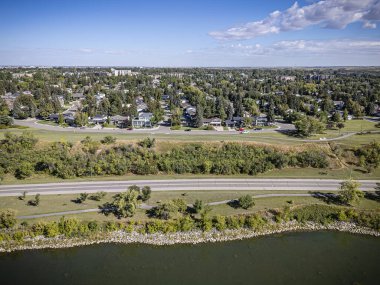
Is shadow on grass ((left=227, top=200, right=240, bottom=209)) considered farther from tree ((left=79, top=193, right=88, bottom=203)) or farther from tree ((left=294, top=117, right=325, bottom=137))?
tree ((left=294, top=117, right=325, bottom=137))

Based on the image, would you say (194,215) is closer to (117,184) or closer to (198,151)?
(117,184)

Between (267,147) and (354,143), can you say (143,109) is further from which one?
(354,143)

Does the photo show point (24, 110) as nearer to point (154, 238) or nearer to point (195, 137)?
point (195, 137)

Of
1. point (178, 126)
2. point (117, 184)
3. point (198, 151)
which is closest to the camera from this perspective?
point (117, 184)

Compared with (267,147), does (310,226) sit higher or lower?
lower

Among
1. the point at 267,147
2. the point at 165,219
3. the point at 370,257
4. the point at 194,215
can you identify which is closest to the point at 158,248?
the point at 165,219

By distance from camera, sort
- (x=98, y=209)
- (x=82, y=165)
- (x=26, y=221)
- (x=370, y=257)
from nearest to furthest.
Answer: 1. (x=370, y=257)
2. (x=26, y=221)
3. (x=98, y=209)
4. (x=82, y=165)

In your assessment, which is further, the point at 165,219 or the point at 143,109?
the point at 143,109

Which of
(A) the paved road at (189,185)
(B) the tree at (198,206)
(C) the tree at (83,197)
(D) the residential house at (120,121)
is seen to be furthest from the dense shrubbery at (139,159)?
(D) the residential house at (120,121)

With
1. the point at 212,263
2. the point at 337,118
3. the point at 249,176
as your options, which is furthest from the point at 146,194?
the point at 337,118
